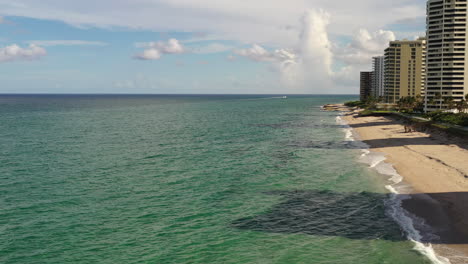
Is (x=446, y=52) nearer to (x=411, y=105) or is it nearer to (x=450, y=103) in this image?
(x=411, y=105)

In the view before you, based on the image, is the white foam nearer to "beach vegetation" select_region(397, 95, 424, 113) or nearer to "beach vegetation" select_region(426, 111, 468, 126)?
"beach vegetation" select_region(426, 111, 468, 126)

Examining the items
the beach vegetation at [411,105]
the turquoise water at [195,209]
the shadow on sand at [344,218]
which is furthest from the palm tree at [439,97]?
the shadow on sand at [344,218]

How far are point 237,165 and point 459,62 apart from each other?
130128 millimetres

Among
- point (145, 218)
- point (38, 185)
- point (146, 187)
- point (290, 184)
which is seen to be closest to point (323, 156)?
point (290, 184)

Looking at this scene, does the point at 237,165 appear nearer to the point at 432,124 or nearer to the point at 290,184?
the point at 290,184

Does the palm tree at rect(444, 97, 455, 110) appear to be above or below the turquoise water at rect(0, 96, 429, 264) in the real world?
above

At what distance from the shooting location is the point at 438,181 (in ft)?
152

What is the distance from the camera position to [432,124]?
10100 centimetres

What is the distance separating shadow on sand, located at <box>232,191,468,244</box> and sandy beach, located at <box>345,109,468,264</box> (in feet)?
0.34

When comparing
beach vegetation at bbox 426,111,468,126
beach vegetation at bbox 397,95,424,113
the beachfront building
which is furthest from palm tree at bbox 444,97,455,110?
beach vegetation at bbox 426,111,468,126

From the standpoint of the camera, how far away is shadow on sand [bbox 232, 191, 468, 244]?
30953 millimetres

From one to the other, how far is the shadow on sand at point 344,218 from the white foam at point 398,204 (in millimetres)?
590

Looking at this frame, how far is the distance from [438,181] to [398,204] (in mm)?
11406

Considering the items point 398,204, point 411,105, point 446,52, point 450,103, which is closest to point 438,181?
point 398,204
